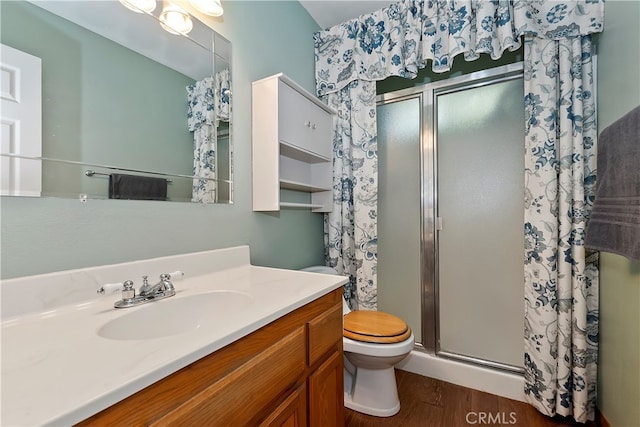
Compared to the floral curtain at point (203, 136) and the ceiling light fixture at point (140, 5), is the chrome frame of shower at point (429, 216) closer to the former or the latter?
the floral curtain at point (203, 136)

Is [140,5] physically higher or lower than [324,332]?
higher

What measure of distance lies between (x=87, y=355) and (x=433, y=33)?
2.10 meters

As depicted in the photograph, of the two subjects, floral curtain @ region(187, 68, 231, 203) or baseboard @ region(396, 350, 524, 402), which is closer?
floral curtain @ region(187, 68, 231, 203)

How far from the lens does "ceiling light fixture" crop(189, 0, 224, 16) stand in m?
1.21

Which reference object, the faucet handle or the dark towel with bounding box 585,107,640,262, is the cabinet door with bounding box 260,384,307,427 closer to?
the faucet handle

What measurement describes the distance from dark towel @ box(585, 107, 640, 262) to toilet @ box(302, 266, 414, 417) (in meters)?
0.96

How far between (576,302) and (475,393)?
805 millimetres

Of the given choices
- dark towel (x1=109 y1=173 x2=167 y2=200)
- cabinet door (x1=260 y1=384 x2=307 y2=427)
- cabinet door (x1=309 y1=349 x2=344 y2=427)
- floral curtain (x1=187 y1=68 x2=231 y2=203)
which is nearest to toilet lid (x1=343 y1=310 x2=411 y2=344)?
cabinet door (x1=309 y1=349 x2=344 y2=427)

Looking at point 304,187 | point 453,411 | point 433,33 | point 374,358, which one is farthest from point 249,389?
point 433,33

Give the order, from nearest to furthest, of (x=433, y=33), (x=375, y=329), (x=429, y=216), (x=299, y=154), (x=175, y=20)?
(x=175, y=20)
(x=375, y=329)
(x=433, y=33)
(x=299, y=154)
(x=429, y=216)

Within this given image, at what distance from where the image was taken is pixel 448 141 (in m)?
1.93

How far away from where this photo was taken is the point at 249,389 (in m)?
0.70

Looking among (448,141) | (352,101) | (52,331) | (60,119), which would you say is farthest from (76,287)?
(448,141)

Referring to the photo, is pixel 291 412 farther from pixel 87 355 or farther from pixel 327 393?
pixel 87 355
